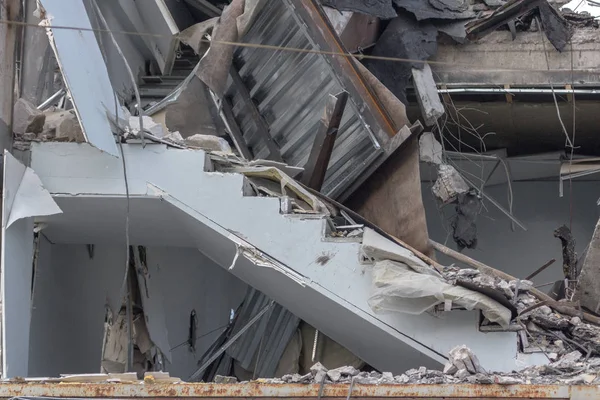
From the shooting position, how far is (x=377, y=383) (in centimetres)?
770

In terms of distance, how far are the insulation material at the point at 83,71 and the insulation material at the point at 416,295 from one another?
8.17ft

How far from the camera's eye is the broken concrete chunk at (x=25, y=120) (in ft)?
31.6

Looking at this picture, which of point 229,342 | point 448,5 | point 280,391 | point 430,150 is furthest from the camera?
point 448,5

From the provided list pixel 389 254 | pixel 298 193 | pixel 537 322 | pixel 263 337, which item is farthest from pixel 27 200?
pixel 537 322

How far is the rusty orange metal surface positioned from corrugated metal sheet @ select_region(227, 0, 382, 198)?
3.95 meters

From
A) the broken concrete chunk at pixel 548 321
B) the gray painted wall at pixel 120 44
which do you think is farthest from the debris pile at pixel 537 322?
the gray painted wall at pixel 120 44

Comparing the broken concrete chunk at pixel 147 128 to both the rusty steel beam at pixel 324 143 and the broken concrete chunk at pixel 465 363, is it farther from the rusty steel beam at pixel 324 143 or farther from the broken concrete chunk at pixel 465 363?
the broken concrete chunk at pixel 465 363

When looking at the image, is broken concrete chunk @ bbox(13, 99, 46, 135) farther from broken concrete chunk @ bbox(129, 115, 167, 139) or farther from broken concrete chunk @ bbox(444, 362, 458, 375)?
broken concrete chunk @ bbox(444, 362, 458, 375)

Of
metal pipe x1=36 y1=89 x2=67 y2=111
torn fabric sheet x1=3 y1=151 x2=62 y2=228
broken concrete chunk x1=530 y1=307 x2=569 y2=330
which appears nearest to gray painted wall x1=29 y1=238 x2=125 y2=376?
metal pipe x1=36 y1=89 x2=67 y2=111

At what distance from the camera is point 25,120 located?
380 inches

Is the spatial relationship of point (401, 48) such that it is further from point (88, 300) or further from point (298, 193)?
point (88, 300)

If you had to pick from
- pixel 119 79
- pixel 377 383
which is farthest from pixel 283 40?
pixel 377 383

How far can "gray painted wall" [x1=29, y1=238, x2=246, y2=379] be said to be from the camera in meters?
10.8

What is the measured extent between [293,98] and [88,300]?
3021 millimetres
